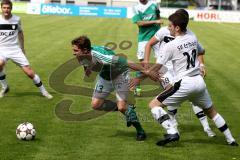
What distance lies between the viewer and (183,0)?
309 ft

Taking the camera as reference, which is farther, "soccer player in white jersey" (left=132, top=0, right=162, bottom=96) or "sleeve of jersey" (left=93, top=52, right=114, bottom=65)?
"soccer player in white jersey" (left=132, top=0, right=162, bottom=96)

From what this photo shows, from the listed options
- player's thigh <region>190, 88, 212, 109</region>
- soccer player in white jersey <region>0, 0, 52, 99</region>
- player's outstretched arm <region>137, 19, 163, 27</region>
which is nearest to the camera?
player's thigh <region>190, 88, 212, 109</region>

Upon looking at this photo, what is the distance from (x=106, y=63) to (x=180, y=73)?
51.9 inches

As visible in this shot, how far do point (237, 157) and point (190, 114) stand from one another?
3.46 meters

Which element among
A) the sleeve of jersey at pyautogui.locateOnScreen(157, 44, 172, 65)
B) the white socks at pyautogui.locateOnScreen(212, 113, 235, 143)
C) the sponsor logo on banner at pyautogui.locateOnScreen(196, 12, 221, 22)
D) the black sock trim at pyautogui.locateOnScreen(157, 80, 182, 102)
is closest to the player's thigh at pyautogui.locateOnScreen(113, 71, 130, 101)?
the black sock trim at pyautogui.locateOnScreen(157, 80, 182, 102)

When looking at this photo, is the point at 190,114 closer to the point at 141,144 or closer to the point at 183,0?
the point at 141,144

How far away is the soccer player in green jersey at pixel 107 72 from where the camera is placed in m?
8.77

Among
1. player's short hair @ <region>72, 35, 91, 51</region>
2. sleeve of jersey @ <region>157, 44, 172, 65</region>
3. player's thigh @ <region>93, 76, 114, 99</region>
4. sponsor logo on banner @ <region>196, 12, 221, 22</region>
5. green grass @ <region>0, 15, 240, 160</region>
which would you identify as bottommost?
sponsor logo on banner @ <region>196, 12, 221, 22</region>

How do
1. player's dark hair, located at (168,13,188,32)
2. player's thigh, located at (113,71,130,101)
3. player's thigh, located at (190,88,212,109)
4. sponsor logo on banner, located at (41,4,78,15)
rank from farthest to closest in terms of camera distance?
1. sponsor logo on banner, located at (41,4,78,15)
2. player's thigh, located at (113,71,130,101)
3. player's thigh, located at (190,88,212,109)
4. player's dark hair, located at (168,13,188,32)

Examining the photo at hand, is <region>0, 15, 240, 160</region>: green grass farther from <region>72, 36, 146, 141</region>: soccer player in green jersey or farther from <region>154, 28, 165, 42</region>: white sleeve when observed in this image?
<region>154, 28, 165, 42</region>: white sleeve

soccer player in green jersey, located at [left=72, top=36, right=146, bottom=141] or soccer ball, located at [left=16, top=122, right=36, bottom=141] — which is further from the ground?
soccer player in green jersey, located at [left=72, top=36, right=146, bottom=141]

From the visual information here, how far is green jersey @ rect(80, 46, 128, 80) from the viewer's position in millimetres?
8781

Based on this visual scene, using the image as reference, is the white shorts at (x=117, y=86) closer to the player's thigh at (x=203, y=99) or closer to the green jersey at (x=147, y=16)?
the player's thigh at (x=203, y=99)

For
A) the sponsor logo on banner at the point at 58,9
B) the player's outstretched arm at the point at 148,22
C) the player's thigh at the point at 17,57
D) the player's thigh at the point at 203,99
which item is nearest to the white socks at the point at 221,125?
the player's thigh at the point at 203,99
